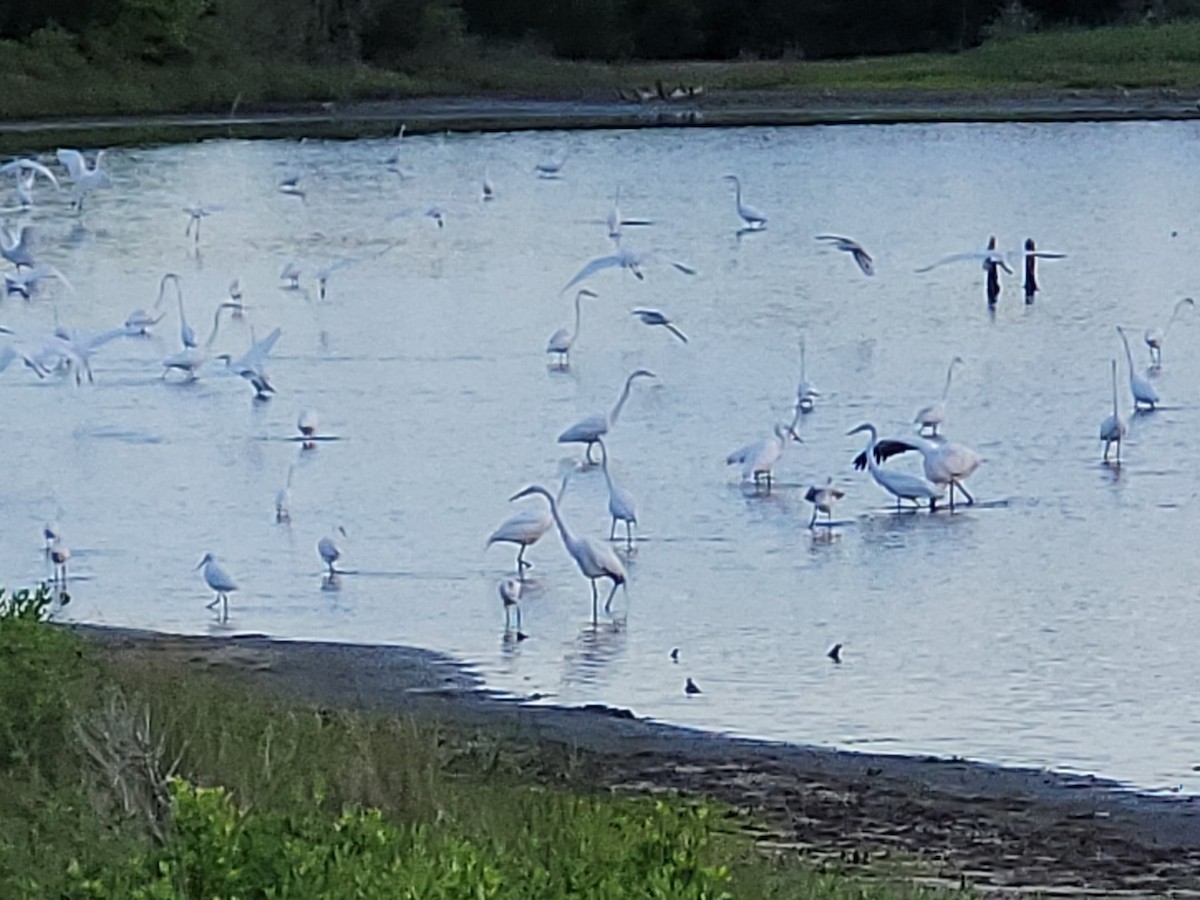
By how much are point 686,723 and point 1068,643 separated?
1805 mm

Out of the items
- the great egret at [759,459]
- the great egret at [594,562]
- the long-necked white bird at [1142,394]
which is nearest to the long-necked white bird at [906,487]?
the great egret at [759,459]

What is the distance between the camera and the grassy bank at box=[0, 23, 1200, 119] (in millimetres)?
46281

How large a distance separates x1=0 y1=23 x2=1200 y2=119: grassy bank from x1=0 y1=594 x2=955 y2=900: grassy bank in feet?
125

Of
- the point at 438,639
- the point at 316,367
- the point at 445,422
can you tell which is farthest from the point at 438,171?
the point at 438,639

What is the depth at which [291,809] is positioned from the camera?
5121 mm

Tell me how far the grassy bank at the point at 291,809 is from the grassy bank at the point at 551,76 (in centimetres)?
3800

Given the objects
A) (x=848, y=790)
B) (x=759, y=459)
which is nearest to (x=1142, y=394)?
(x=759, y=459)

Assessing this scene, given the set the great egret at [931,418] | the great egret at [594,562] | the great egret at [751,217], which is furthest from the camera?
the great egret at [751,217]

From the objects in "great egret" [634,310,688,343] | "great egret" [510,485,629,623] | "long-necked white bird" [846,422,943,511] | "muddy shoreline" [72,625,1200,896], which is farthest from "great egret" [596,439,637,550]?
"great egret" [634,310,688,343]

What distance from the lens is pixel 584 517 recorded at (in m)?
13.3

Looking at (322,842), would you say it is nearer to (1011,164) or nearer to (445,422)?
(445,422)

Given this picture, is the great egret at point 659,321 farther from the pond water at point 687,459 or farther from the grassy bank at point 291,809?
the grassy bank at point 291,809

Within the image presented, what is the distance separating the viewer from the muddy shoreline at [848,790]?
734 centimetres

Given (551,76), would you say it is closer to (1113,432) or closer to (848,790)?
(1113,432)
